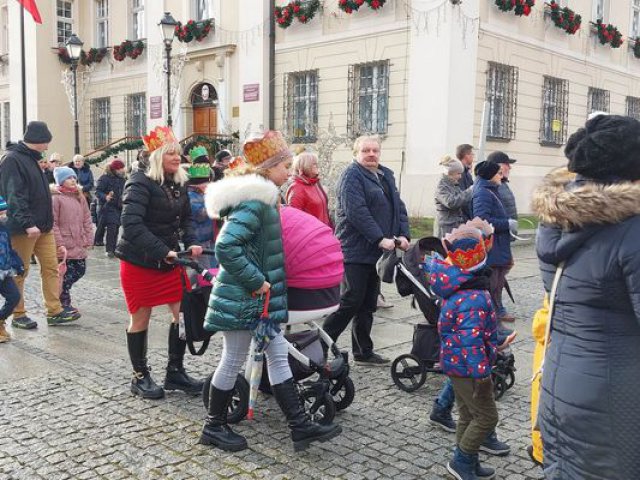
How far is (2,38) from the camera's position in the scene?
27.9 metres

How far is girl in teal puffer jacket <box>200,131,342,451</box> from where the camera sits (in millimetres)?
3615

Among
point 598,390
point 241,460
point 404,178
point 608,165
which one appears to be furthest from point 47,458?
point 404,178

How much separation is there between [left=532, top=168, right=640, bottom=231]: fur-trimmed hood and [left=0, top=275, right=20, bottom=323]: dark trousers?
5.21 m

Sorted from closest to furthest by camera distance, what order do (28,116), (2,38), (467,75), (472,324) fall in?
(472,324)
(467,75)
(28,116)
(2,38)

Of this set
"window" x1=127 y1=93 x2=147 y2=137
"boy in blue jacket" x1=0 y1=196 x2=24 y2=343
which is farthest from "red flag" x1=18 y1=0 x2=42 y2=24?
"boy in blue jacket" x1=0 y1=196 x2=24 y2=343

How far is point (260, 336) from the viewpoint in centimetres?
376

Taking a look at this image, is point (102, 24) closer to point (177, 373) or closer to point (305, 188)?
point (305, 188)

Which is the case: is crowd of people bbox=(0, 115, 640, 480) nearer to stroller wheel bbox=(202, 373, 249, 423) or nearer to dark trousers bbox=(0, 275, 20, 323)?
dark trousers bbox=(0, 275, 20, 323)

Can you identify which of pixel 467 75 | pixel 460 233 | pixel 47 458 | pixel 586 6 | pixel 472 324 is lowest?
pixel 47 458

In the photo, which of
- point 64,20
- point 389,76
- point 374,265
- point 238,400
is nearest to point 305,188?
point 374,265

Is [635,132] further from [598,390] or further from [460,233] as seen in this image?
[460,233]

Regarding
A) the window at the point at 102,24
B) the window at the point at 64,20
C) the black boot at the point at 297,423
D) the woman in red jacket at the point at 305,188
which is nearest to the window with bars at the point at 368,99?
the woman in red jacket at the point at 305,188

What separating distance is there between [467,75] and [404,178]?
104 inches

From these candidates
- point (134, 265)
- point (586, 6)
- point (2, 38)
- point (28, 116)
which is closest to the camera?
point (134, 265)
